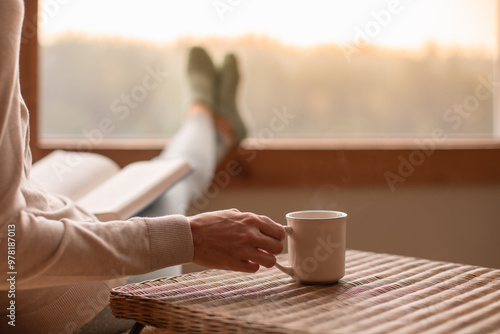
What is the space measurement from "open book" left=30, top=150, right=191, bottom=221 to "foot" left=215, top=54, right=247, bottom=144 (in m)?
0.37

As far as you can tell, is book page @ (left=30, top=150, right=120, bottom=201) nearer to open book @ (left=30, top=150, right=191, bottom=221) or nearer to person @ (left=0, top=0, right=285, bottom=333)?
open book @ (left=30, top=150, right=191, bottom=221)

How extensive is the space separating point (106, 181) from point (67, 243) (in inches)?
27.8

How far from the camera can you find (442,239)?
150cm

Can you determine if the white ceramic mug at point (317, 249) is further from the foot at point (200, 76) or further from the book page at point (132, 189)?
the foot at point (200, 76)

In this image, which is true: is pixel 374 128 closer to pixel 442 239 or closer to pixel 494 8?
pixel 442 239

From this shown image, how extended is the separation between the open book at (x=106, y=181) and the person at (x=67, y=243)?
0.17 m

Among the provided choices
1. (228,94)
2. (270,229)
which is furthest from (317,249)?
(228,94)

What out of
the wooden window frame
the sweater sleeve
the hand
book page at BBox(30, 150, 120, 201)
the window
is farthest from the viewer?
the window

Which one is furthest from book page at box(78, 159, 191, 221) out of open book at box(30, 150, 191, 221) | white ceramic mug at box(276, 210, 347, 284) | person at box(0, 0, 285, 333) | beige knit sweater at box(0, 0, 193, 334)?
white ceramic mug at box(276, 210, 347, 284)

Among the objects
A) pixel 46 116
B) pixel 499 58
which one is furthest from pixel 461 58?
pixel 46 116

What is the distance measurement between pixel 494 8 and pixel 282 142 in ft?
2.68

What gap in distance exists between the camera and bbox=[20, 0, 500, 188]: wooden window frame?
1.43 meters

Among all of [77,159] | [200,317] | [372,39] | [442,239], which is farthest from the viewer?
[372,39]

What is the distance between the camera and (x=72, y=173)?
3.78 feet
